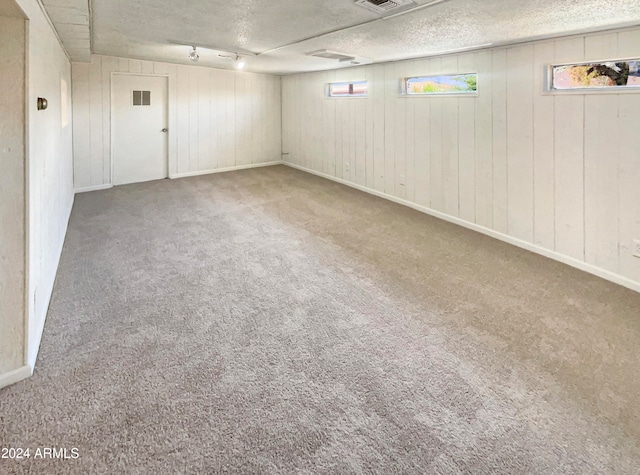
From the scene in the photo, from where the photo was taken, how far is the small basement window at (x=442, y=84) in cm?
414

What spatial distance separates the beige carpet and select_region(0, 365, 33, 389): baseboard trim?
0.22ft

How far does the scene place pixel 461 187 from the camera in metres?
4.41

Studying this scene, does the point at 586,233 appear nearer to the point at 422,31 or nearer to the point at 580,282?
the point at 580,282

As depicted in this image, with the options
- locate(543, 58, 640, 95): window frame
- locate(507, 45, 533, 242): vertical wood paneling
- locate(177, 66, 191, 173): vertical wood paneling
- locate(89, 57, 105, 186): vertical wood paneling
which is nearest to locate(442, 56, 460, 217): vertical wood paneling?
locate(507, 45, 533, 242): vertical wood paneling

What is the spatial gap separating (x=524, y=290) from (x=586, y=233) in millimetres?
935

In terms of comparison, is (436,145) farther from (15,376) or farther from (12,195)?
(15,376)

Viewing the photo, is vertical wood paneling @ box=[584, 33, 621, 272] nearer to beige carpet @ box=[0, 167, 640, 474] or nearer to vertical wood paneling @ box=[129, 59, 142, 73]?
beige carpet @ box=[0, 167, 640, 474]

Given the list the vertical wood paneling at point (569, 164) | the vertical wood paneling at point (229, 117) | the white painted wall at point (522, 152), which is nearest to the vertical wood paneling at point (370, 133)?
the white painted wall at point (522, 152)

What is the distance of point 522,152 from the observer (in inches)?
144

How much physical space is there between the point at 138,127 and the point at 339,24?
4.67m

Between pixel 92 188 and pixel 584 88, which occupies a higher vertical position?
pixel 584 88

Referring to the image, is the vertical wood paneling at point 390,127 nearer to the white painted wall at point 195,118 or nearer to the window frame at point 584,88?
the window frame at point 584,88

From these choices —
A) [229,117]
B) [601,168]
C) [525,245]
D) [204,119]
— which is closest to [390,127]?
→ [525,245]

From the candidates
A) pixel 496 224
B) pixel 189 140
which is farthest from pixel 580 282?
pixel 189 140
